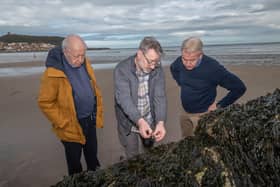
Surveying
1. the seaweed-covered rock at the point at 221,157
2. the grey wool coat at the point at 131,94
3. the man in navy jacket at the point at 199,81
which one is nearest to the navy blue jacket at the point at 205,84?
the man in navy jacket at the point at 199,81

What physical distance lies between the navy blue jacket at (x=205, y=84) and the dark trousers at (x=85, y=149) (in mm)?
1254

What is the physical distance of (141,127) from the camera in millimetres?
3350

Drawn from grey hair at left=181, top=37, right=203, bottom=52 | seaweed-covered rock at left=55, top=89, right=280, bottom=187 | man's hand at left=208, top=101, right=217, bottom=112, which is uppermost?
grey hair at left=181, top=37, right=203, bottom=52

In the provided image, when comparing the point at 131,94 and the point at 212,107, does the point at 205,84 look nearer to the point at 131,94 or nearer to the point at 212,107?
the point at 212,107

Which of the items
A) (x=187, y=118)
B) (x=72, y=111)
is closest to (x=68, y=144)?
(x=72, y=111)

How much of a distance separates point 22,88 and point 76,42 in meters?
11.0

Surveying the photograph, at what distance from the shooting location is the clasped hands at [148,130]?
3336mm

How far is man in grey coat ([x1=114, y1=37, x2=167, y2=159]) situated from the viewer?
A: 3.37 metres

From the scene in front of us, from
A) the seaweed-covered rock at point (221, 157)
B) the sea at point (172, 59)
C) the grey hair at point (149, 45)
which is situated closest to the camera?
the seaweed-covered rock at point (221, 157)

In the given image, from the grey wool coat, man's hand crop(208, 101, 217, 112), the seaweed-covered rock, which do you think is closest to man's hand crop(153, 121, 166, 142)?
the grey wool coat

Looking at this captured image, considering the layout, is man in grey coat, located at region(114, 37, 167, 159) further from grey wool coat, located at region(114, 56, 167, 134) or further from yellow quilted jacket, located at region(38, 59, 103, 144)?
yellow quilted jacket, located at region(38, 59, 103, 144)

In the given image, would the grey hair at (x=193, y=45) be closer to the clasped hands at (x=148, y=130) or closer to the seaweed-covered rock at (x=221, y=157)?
the clasped hands at (x=148, y=130)

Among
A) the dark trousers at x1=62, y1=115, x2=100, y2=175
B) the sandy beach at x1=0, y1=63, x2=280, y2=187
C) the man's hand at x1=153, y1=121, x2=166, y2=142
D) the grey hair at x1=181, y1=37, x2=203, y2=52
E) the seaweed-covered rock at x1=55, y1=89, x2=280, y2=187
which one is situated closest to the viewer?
the seaweed-covered rock at x1=55, y1=89, x2=280, y2=187

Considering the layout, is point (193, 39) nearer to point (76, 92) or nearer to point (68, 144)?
point (76, 92)
